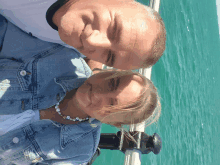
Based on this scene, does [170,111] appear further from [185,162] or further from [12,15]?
[12,15]

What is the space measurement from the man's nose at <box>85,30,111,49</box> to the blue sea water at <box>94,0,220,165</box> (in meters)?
→ 2.13

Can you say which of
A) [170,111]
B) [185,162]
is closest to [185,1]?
[170,111]

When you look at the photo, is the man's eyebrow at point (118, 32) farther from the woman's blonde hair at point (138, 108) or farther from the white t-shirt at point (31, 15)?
the white t-shirt at point (31, 15)

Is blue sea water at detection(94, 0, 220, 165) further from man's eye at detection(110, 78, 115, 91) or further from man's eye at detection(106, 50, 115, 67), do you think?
man's eye at detection(106, 50, 115, 67)

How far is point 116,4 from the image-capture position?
985mm

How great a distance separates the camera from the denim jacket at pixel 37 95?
1.23 metres

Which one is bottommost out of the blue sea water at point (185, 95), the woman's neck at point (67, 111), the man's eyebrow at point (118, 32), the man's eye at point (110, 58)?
the blue sea water at point (185, 95)

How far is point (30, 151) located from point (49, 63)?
641 millimetres

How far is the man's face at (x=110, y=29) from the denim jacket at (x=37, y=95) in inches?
16.2

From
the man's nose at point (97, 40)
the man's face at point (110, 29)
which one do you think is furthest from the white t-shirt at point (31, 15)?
the man's nose at point (97, 40)

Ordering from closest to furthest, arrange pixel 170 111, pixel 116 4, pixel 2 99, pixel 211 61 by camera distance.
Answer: pixel 116 4 → pixel 2 99 → pixel 170 111 → pixel 211 61

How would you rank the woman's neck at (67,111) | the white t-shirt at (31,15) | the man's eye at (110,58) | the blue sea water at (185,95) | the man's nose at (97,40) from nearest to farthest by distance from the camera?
the man's nose at (97,40) < the man's eye at (110,58) < the white t-shirt at (31,15) < the woman's neck at (67,111) < the blue sea water at (185,95)

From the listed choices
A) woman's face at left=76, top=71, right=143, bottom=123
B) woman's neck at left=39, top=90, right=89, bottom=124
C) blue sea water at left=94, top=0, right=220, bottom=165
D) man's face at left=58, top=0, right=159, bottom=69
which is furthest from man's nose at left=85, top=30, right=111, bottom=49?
blue sea water at left=94, top=0, right=220, bottom=165

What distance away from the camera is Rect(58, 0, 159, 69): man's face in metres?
0.93
